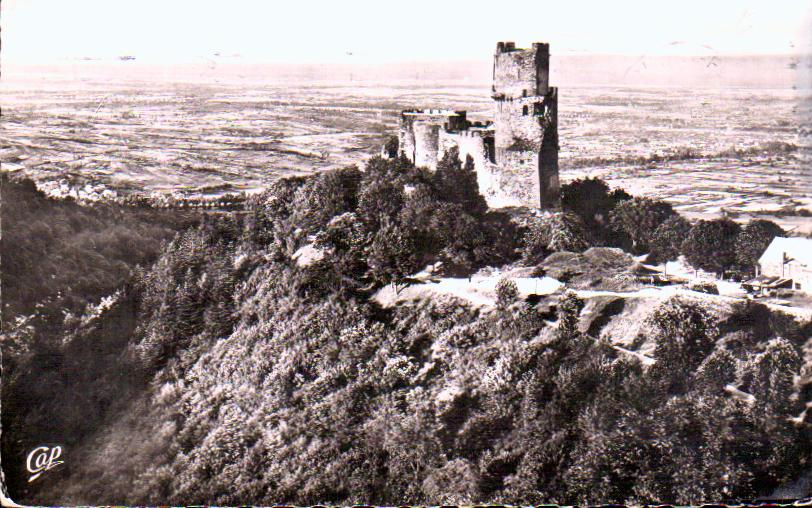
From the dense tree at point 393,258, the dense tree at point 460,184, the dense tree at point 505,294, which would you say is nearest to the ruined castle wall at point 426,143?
the dense tree at point 460,184

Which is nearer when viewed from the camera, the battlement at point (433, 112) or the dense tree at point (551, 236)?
the dense tree at point (551, 236)

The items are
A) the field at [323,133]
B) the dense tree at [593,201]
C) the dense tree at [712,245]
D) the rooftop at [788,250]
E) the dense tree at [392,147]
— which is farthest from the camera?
the dense tree at [392,147]

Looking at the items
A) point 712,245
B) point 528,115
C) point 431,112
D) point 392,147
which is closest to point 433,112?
point 431,112

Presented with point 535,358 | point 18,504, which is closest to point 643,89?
point 535,358

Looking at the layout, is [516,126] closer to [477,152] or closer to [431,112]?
[477,152]

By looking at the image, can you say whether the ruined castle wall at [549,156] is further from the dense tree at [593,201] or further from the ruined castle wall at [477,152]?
the ruined castle wall at [477,152]

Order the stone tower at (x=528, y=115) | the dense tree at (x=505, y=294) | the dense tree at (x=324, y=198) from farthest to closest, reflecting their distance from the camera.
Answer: the dense tree at (x=324, y=198) < the stone tower at (x=528, y=115) < the dense tree at (x=505, y=294)
